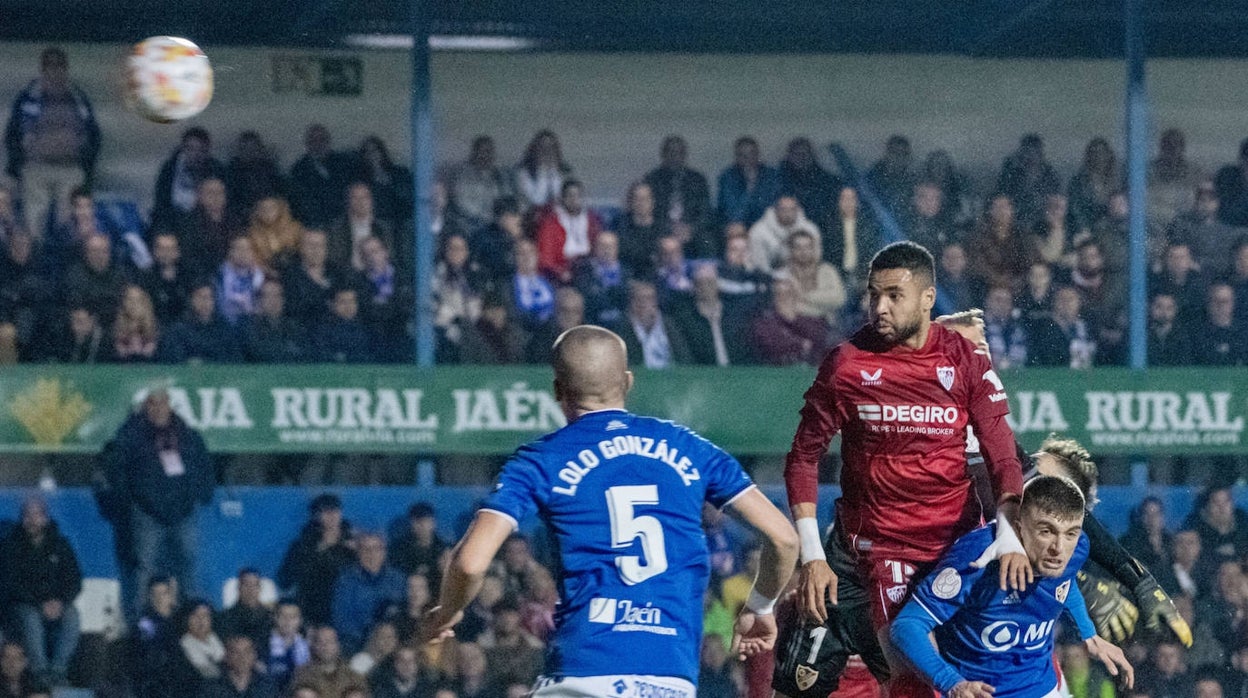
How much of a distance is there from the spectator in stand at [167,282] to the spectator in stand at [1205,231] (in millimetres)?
7038

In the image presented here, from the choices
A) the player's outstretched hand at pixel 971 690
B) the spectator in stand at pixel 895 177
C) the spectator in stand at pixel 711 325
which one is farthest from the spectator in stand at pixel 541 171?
the player's outstretched hand at pixel 971 690

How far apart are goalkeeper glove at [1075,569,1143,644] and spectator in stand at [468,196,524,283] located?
6429mm

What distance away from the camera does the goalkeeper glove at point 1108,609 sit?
7738 millimetres

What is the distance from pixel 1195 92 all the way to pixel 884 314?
1060cm

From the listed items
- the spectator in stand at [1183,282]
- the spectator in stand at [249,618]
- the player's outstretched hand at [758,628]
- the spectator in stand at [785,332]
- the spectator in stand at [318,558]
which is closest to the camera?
the player's outstretched hand at [758,628]

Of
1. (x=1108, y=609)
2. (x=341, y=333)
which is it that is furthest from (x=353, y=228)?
(x=1108, y=609)

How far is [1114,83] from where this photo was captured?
16391 mm

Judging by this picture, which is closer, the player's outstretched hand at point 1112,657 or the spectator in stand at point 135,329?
the player's outstretched hand at point 1112,657

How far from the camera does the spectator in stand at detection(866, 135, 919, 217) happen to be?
1476 centimetres

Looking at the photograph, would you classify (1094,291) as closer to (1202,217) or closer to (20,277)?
(1202,217)

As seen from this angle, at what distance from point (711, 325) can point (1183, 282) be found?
3430mm

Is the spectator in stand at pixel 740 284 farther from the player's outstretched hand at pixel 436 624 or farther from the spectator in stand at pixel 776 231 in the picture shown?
the player's outstretched hand at pixel 436 624

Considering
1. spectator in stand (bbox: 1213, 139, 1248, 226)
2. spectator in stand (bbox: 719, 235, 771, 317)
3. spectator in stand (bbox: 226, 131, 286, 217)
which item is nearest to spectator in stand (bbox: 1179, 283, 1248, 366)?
spectator in stand (bbox: 1213, 139, 1248, 226)

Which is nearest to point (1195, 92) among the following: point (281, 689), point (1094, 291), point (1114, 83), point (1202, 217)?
point (1114, 83)
